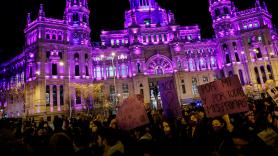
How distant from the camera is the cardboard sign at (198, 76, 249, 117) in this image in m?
7.87

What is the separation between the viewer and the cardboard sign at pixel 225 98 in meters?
7.87

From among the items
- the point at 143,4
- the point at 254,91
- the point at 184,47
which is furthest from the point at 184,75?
the point at 143,4

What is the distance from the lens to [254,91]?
5059cm

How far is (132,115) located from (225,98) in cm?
330

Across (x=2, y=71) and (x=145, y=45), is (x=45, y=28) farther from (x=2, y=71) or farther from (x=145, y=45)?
(x=2, y=71)

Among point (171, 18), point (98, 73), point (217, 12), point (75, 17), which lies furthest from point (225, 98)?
→ point (217, 12)

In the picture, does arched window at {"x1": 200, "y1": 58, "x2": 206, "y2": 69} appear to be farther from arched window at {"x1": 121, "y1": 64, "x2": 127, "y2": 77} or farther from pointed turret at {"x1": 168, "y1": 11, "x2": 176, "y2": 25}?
arched window at {"x1": 121, "y1": 64, "x2": 127, "y2": 77}

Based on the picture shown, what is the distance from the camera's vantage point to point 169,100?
12.4 meters

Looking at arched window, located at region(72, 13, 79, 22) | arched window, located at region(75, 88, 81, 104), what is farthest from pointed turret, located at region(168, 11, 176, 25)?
arched window, located at region(75, 88, 81, 104)

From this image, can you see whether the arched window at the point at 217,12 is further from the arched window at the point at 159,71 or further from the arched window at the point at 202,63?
the arched window at the point at 159,71

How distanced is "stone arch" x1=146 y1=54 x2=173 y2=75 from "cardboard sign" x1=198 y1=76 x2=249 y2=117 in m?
49.2

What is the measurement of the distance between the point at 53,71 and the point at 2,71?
3104 centimetres

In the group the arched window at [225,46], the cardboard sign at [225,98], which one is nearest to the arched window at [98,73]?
the arched window at [225,46]

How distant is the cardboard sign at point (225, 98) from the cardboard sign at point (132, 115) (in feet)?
7.71
